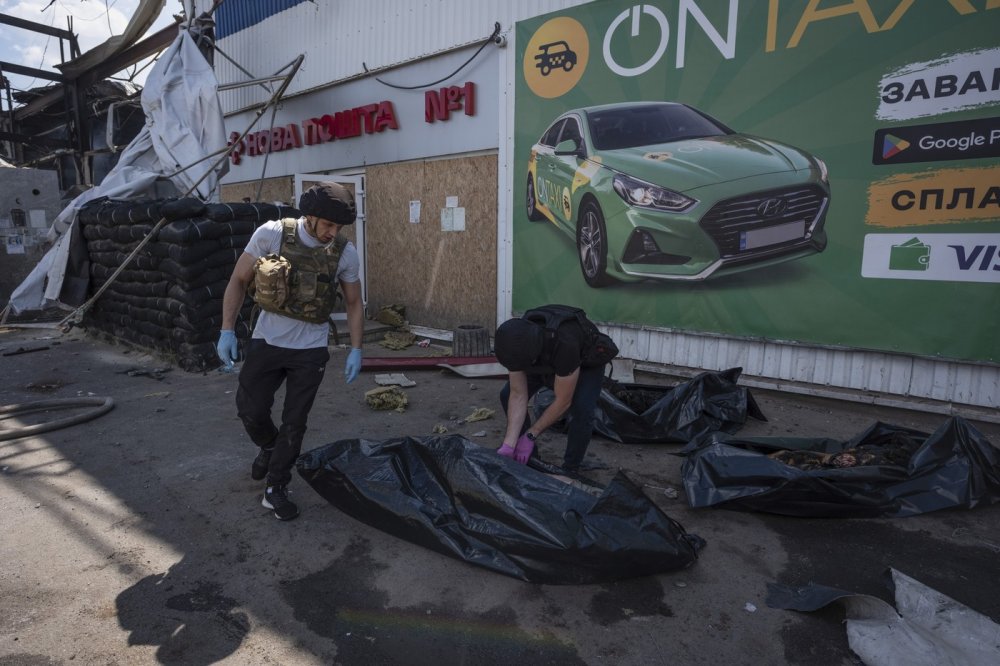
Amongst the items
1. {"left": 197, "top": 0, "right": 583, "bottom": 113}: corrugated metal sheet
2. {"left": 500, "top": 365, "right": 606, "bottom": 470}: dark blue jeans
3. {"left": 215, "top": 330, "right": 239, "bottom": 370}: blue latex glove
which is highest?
{"left": 197, "top": 0, "right": 583, "bottom": 113}: corrugated metal sheet

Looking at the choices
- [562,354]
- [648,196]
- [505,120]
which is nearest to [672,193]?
[648,196]

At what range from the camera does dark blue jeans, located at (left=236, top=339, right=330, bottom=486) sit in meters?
3.15

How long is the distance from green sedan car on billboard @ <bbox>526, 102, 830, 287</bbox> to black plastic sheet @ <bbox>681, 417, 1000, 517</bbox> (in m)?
2.36

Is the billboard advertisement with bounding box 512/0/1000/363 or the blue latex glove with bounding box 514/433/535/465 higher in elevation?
the billboard advertisement with bounding box 512/0/1000/363

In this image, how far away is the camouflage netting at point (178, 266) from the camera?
6.14 meters

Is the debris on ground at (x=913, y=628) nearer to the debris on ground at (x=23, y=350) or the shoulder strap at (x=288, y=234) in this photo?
the shoulder strap at (x=288, y=234)

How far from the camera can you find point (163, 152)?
26.3 feet

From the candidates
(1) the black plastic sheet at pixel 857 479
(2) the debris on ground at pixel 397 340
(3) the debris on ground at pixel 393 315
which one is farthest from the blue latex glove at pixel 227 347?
(3) the debris on ground at pixel 393 315

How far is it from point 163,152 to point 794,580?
8.86 metres

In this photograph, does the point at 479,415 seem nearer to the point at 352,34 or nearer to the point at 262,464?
the point at 262,464

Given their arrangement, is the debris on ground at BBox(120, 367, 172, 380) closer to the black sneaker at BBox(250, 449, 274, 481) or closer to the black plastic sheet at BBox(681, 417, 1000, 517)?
the black sneaker at BBox(250, 449, 274, 481)

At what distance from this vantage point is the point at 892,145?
15.8ft

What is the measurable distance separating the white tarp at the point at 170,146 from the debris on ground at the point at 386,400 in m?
4.53

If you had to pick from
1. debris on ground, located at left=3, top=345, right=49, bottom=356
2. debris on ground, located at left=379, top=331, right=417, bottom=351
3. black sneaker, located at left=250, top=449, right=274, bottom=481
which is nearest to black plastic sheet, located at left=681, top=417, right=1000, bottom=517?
black sneaker, located at left=250, top=449, right=274, bottom=481
